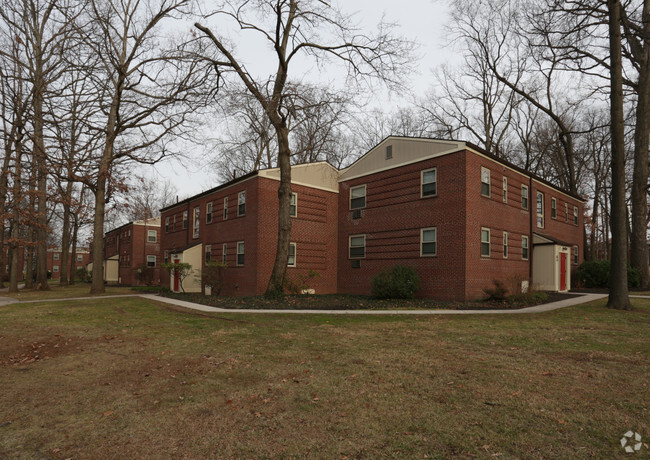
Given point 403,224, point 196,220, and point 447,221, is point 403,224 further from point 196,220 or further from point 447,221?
point 196,220

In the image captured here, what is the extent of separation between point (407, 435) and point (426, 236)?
597 inches

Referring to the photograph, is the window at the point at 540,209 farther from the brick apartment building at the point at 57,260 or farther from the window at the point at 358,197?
the brick apartment building at the point at 57,260

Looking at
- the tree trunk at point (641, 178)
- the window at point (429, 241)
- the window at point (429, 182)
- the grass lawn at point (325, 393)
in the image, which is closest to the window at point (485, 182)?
the window at point (429, 182)

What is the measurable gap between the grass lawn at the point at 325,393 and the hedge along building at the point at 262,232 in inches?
454

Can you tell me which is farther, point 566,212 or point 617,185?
point 566,212

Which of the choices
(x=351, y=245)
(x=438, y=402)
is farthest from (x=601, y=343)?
Result: (x=351, y=245)

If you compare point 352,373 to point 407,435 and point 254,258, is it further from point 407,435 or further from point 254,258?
point 254,258

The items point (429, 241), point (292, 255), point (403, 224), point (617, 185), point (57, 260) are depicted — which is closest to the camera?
point (617, 185)

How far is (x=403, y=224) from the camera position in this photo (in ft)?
64.0

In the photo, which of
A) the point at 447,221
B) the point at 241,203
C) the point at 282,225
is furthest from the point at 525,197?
the point at 241,203

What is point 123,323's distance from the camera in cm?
1132

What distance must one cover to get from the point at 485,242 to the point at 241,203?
13.2m

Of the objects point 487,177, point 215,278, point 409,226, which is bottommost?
point 215,278

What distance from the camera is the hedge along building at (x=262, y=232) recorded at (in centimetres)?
2103
